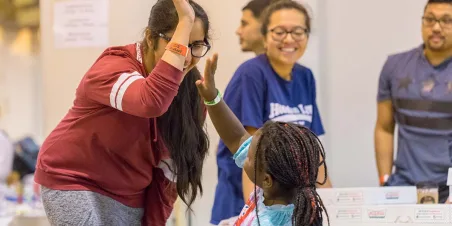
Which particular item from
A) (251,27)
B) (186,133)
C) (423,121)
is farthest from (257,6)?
(186,133)

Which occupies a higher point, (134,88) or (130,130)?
(134,88)

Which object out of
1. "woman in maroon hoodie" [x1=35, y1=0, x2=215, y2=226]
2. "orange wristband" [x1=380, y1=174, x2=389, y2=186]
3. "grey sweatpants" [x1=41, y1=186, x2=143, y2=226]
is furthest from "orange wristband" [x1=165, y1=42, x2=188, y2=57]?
"orange wristband" [x1=380, y1=174, x2=389, y2=186]

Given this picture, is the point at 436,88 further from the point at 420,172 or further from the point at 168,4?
the point at 168,4

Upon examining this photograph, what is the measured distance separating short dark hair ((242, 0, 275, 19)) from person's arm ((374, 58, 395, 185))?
551mm

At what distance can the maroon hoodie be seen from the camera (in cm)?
153

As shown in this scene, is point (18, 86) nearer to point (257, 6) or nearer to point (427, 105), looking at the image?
point (257, 6)

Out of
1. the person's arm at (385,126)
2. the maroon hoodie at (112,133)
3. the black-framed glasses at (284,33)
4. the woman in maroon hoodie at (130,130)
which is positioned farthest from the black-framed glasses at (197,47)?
the person's arm at (385,126)

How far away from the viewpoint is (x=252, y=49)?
9.21 ft

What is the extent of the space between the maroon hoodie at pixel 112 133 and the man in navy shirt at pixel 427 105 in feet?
3.57

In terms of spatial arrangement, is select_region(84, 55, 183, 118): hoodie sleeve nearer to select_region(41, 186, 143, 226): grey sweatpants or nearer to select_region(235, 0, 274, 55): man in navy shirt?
select_region(41, 186, 143, 226): grey sweatpants

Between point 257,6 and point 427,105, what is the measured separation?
81cm

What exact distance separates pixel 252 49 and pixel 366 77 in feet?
1.69

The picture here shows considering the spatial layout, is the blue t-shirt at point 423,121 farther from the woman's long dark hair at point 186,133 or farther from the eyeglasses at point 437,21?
the woman's long dark hair at point 186,133

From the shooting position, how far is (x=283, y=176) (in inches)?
58.3
